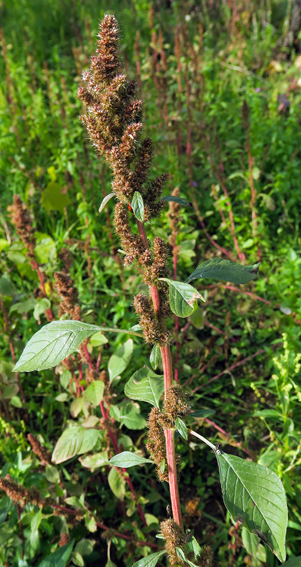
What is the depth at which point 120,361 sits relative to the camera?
187 cm

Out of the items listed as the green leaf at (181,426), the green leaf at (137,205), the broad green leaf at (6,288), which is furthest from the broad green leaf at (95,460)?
the green leaf at (137,205)

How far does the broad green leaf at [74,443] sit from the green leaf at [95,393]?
14cm

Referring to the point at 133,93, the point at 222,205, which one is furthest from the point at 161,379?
the point at 222,205

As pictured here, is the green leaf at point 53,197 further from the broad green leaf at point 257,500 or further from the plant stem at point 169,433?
the broad green leaf at point 257,500

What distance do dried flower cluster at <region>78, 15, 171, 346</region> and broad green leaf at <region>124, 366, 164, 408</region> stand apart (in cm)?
22

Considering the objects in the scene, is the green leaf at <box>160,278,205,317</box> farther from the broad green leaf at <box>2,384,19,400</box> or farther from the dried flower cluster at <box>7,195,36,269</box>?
the broad green leaf at <box>2,384,19,400</box>

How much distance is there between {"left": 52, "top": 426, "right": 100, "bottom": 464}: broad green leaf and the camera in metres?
1.70

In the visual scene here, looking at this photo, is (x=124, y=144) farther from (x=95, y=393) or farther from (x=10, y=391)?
(x=10, y=391)

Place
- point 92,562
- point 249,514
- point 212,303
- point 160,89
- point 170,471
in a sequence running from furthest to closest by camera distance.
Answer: point 160,89 < point 212,303 < point 92,562 < point 170,471 < point 249,514

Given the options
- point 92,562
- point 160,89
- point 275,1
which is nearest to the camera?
point 92,562

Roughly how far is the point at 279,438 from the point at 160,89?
275 centimetres

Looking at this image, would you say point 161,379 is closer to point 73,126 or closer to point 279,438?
point 279,438

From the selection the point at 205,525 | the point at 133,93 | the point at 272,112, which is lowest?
the point at 205,525

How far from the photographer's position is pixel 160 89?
3.49 m
